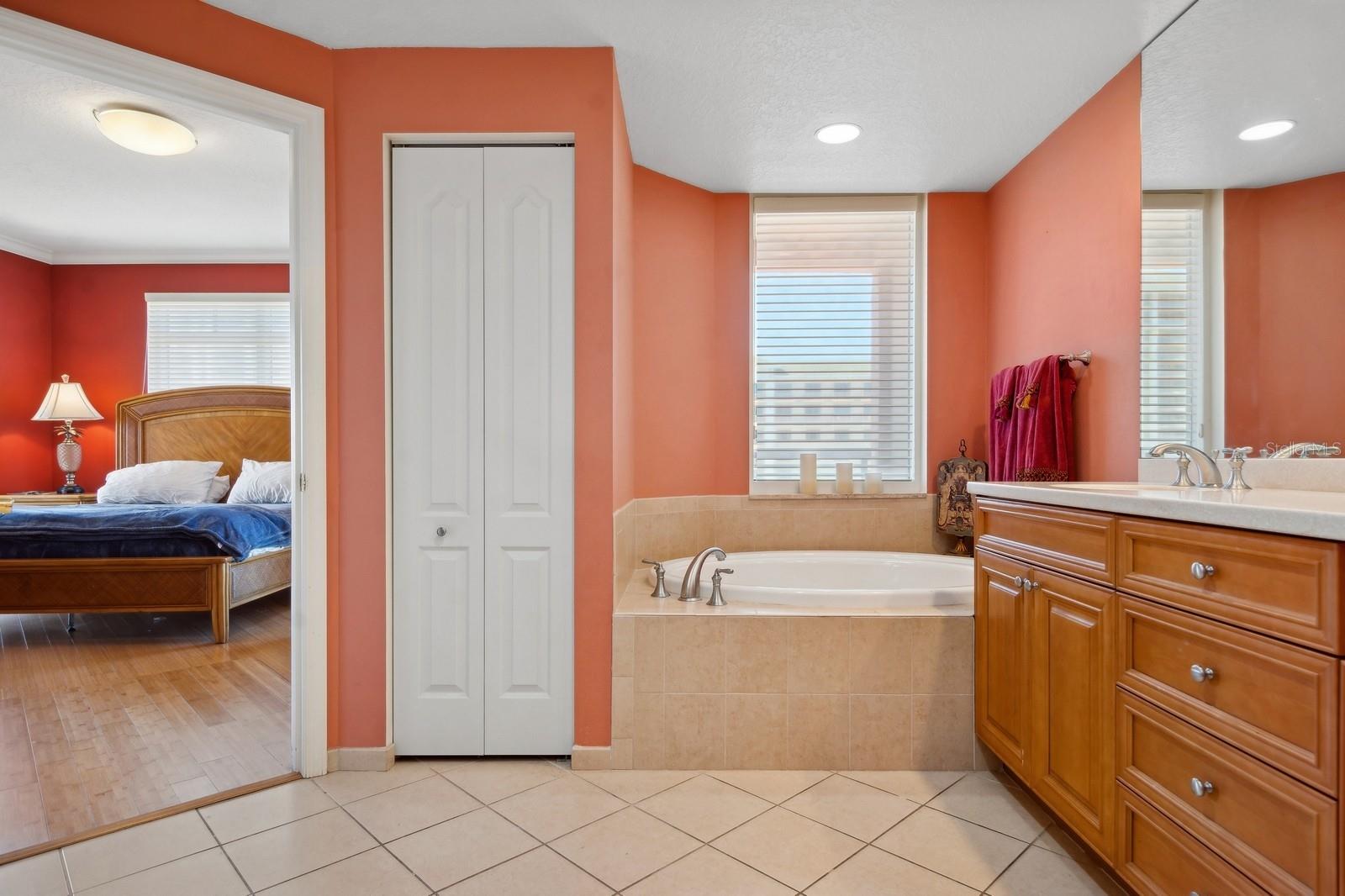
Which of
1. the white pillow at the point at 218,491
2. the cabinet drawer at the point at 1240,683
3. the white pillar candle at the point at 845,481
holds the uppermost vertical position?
the white pillar candle at the point at 845,481

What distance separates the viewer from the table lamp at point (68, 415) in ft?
16.3

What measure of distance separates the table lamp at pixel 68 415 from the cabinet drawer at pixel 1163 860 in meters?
6.19

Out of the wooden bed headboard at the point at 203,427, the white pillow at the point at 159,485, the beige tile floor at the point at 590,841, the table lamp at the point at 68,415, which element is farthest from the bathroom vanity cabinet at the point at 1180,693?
the table lamp at the point at 68,415

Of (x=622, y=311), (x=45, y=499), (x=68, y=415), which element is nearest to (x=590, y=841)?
(x=622, y=311)

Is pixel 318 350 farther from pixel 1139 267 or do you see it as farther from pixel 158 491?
pixel 158 491

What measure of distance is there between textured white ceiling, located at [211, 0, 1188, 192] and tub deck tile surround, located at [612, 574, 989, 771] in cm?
186

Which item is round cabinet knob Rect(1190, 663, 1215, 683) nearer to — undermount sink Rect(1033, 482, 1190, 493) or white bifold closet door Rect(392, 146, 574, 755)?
undermount sink Rect(1033, 482, 1190, 493)

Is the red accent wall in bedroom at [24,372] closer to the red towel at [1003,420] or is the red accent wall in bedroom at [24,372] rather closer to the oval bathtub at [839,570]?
the oval bathtub at [839,570]

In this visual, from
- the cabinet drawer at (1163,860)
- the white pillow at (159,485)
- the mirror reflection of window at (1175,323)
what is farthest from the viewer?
the white pillow at (159,485)

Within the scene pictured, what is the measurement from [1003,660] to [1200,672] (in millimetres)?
830

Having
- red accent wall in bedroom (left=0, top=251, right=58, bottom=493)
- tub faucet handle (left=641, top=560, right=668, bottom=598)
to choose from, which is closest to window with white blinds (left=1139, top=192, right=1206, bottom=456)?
tub faucet handle (left=641, top=560, right=668, bottom=598)

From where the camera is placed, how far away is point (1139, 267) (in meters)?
2.29

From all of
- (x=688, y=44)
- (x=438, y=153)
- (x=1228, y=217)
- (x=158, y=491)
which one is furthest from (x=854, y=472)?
(x=158, y=491)

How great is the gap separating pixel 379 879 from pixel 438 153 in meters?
2.14
